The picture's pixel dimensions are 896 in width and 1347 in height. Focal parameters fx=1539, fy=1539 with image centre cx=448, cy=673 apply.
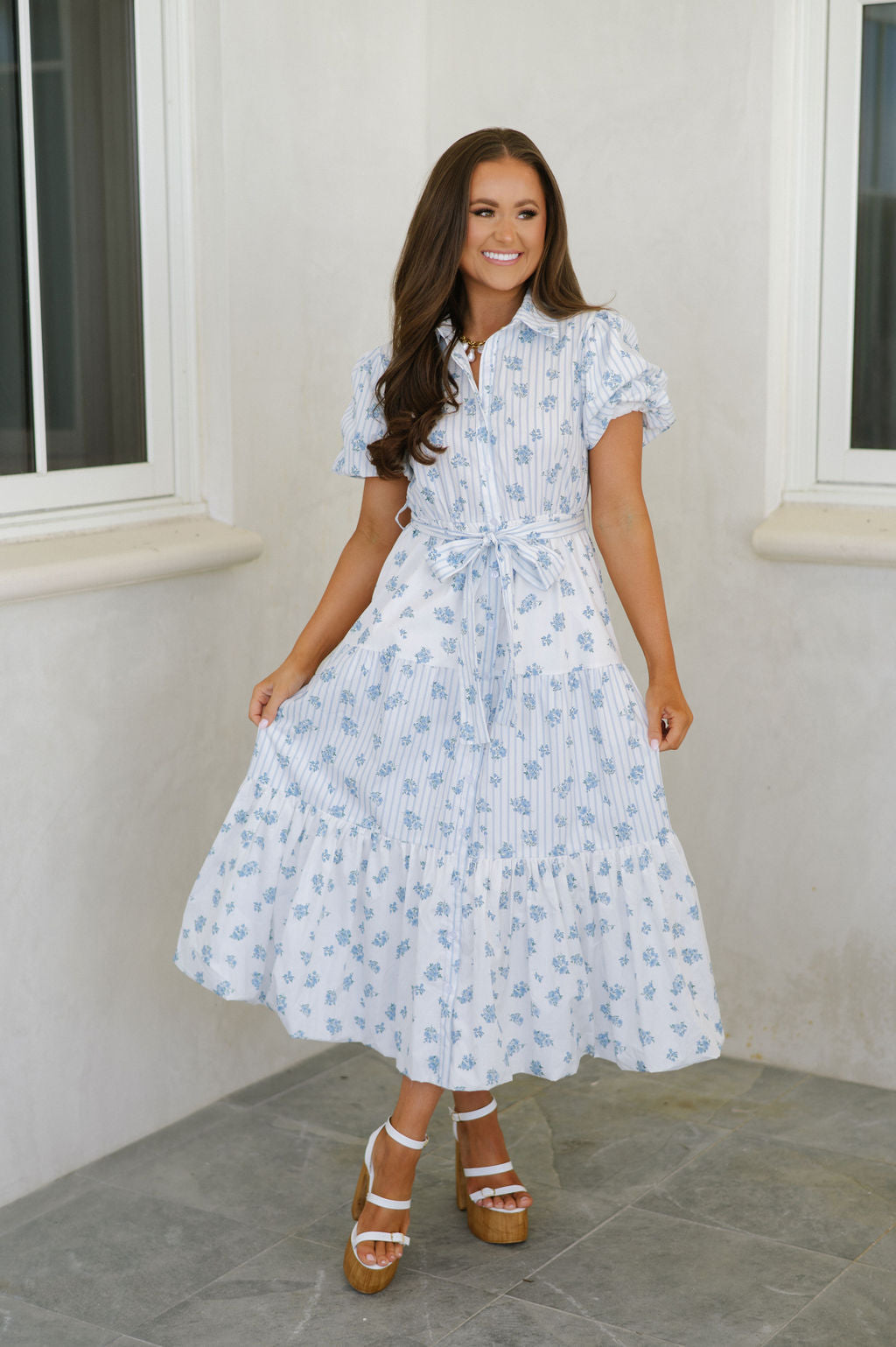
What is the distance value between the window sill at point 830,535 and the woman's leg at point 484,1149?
1131 mm

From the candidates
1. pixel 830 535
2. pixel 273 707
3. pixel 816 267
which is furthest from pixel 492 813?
pixel 816 267

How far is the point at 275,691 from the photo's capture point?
7.50 ft

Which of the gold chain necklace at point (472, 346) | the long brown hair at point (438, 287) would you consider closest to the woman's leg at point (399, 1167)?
the long brown hair at point (438, 287)

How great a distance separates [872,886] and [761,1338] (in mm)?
1030

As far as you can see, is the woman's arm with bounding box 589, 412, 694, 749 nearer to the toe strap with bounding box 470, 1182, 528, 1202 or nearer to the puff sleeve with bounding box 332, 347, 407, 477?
the puff sleeve with bounding box 332, 347, 407, 477

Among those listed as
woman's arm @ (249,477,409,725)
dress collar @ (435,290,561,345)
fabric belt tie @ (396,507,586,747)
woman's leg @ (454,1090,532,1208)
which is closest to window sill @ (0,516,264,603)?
woman's arm @ (249,477,409,725)

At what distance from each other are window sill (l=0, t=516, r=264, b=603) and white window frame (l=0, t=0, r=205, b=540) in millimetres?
34

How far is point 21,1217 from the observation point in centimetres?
238

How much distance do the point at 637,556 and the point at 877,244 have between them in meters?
0.99

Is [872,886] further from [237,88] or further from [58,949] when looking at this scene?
[237,88]

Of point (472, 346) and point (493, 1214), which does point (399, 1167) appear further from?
point (472, 346)

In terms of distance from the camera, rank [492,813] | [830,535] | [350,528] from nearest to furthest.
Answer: [492,813]
[830,535]
[350,528]

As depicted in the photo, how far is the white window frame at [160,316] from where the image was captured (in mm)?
2549

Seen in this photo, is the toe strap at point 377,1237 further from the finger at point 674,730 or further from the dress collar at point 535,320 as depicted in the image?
the dress collar at point 535,320
